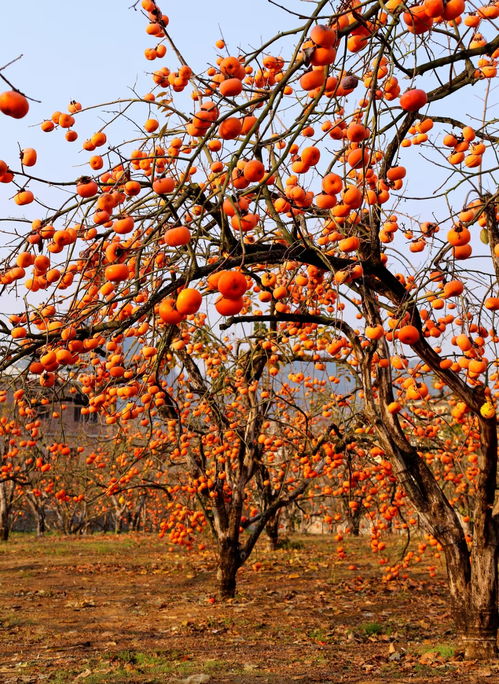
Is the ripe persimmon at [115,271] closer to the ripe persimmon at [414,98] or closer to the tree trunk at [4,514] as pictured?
the ripe persimmon at [414,98]

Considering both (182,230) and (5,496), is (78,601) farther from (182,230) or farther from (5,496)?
(5,496)

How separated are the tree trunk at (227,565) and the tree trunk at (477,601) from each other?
3.77m

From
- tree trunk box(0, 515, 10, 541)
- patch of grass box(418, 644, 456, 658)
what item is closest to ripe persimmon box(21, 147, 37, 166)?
patch of grass box(418, 644, 456, 658)

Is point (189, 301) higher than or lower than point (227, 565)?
higher

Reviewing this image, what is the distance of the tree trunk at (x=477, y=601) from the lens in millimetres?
5070

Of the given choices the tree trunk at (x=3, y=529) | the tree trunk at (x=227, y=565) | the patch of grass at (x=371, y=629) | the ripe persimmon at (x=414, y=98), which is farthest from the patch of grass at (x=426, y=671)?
the tree trunk at (x=3, y=529)

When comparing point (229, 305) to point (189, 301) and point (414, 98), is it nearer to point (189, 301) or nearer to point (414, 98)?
point (189, 301)

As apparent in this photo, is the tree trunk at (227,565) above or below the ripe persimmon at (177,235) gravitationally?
below

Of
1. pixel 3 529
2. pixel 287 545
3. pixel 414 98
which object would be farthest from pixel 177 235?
pixel 3 529

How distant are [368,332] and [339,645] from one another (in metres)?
3.76

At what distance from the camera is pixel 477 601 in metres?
5.11

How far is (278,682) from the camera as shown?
4.66m

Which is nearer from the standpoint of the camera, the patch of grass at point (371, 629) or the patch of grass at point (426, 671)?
the patch of grass at point (426, 671)

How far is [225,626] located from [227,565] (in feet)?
4.46
